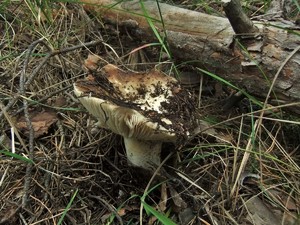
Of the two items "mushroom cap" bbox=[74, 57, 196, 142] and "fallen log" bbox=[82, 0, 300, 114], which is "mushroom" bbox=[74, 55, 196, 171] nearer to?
"mushroom cap" bbox=[74, 57, 196, 142]

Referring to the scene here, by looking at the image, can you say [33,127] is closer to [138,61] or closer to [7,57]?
[7,57]

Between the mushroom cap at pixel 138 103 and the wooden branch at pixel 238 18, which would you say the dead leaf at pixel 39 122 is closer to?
the mushroom cap at pixel 138 103

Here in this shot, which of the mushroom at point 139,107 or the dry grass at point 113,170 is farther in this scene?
the dry grass at point 113,170

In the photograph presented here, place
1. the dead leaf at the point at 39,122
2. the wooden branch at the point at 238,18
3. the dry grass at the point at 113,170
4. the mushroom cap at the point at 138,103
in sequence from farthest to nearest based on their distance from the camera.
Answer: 1. the dead leaf at the point at 39,122
2. the wooden branch at the point at 238,18
3. the dry grass at the point at 113,170
4. the mushroom cap at the point at 138,103

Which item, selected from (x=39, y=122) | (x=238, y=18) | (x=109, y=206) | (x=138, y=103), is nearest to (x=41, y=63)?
(x=39, y=122)

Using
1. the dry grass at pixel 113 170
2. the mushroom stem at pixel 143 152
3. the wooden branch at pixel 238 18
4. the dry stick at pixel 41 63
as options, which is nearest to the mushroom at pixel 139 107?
the mushroom stem at pixel 143 152

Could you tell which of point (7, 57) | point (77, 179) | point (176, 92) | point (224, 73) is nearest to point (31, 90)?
point (7, 57)

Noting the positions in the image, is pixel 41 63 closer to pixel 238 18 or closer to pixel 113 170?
pixel 113 170
